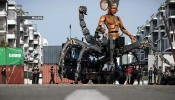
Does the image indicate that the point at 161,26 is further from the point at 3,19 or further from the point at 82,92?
the point at 82,92

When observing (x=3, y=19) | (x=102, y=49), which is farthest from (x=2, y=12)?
(x=102, y=49)

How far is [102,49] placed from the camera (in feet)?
77.0

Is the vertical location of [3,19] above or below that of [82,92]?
above

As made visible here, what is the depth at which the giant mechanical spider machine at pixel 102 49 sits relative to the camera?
74.4 ft

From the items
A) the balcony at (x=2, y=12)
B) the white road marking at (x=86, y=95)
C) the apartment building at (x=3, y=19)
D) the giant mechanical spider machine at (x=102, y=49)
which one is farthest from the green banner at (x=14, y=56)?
the balcony at (x=2, y=12)

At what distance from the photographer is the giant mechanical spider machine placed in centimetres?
2269

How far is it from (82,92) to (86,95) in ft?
0.38

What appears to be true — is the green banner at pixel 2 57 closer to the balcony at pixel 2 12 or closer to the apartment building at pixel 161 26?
the apartment building at pixel 161 26

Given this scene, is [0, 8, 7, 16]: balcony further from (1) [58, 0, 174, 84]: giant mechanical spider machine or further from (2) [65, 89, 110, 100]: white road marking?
(2) [65, 89, 110, 100]: white road marking

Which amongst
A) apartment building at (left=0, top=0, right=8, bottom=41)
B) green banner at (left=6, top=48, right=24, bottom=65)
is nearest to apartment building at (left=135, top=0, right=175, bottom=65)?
apartment building at (left=0, top=0, right=8, bottom=41)

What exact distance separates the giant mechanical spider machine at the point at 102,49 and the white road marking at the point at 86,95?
12095 mm

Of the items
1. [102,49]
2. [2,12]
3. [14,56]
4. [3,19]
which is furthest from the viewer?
[3,19]

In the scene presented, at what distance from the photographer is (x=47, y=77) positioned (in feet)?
123

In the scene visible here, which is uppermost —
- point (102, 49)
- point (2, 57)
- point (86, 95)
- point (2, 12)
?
point (2, 12)
